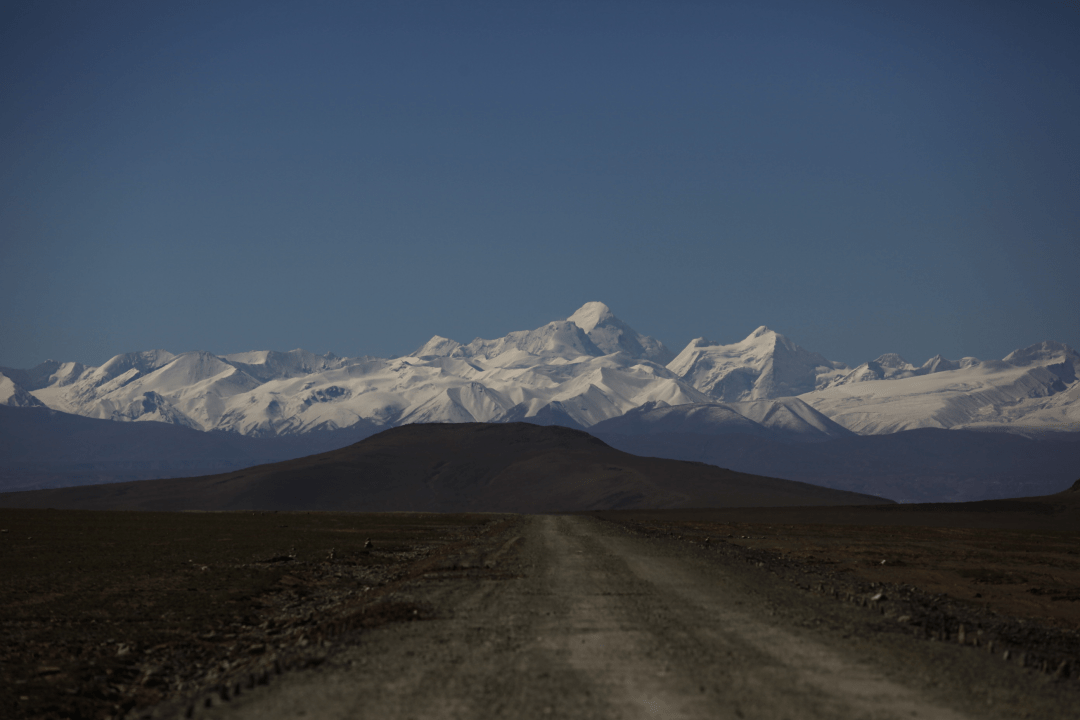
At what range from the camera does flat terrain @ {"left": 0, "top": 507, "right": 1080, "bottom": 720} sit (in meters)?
11.8

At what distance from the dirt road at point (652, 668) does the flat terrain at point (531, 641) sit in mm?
55

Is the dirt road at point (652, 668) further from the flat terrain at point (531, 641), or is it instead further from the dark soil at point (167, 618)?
the dark soil at point (167, 618)

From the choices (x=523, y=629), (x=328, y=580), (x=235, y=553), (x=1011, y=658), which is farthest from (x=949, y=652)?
(x=235, y=553)

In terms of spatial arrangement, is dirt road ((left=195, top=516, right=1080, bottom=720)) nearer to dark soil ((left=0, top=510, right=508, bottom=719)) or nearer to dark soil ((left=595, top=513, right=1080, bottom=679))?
dark soil ((left=595, top=513, right=1080, bottom=679))

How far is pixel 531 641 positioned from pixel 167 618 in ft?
33.6

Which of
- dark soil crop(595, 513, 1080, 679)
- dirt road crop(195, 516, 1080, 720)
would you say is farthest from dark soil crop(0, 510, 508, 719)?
dark soil crop(595, 513, 1080, 679)

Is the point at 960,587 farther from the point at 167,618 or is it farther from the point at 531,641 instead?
the point at 167,618

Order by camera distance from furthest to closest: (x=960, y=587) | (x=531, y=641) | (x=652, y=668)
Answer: (x=960, y=587), (x=531, y=641), (x=652, y=668)

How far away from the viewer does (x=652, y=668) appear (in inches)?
528

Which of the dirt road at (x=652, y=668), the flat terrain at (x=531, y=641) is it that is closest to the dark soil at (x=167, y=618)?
the flat terrain at (x=531, y=641)

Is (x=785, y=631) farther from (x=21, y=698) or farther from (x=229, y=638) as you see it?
(x=21, y=698)

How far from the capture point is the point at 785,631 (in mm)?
17078

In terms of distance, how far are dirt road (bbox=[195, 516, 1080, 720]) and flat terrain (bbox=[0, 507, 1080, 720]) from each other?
55 mm

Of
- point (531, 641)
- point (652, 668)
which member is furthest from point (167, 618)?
point (652, 668)
